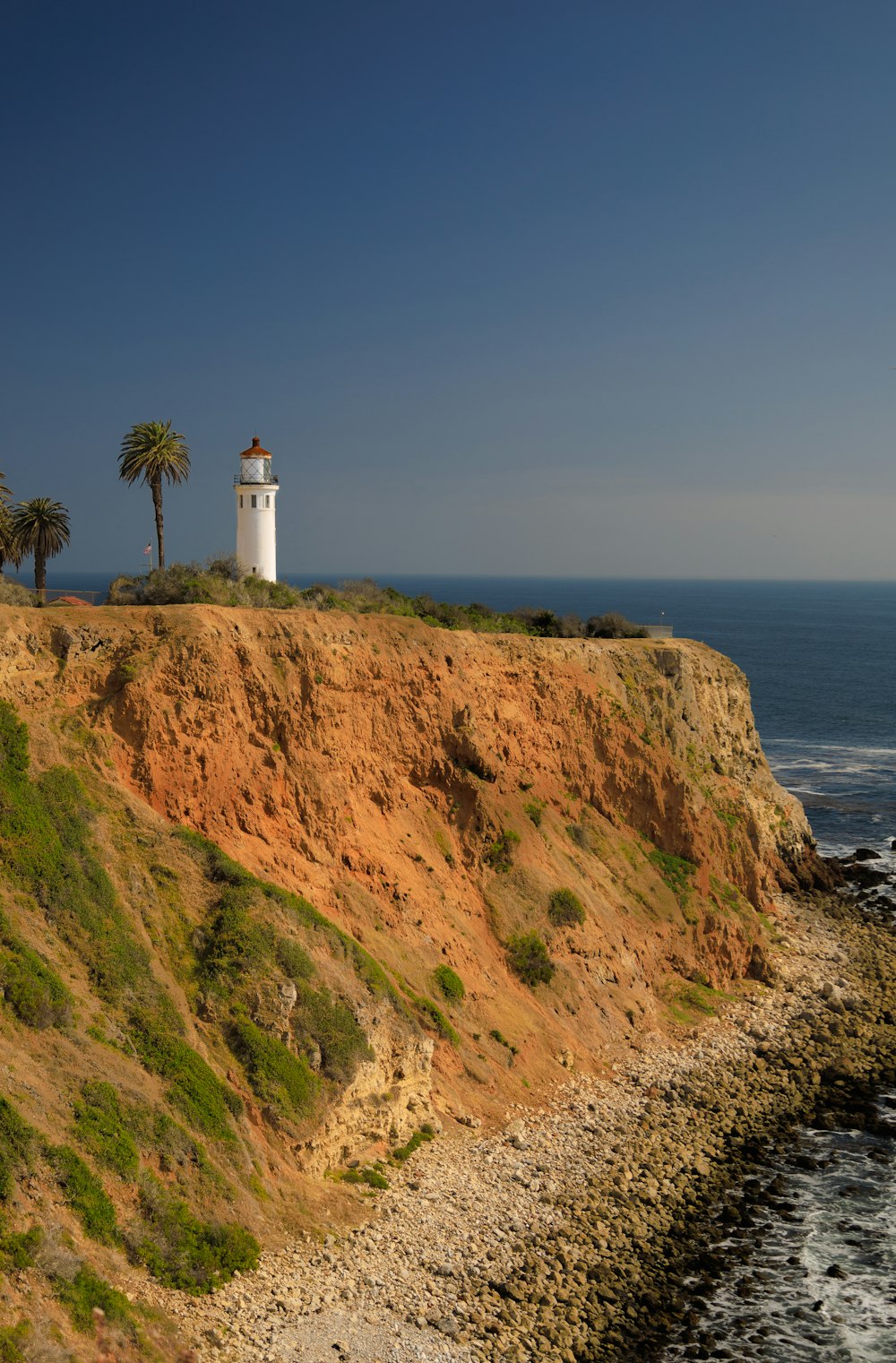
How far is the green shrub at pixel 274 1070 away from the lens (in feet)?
71.7

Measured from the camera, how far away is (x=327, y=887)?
27125mm

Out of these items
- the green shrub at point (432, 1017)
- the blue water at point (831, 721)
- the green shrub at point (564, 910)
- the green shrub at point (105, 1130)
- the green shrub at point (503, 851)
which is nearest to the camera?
the green shrub at point (105, 1130)

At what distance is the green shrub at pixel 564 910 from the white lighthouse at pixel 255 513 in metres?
15.5

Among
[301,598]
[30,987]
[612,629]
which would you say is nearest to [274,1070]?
[30,987]

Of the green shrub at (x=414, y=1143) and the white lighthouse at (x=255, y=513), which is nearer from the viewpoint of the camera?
the green shrub at (x=414, y=1143)

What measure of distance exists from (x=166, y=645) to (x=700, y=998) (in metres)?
20.6

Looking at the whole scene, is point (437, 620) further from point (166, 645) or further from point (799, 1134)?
point (799, 1134)

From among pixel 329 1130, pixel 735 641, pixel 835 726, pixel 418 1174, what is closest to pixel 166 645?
pixel 329 1130

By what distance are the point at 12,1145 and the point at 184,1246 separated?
382cm

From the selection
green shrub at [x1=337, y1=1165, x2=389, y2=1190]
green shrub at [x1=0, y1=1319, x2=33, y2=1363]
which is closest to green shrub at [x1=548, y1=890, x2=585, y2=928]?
green shrub at [x1=337, y1=1165, x2=389, y2=1190]

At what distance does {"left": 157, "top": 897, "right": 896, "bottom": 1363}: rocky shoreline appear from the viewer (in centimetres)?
1844

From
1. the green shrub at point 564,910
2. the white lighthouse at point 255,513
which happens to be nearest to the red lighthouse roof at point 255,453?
the white lighthouse at point 255,513

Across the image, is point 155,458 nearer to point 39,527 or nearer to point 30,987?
point 39,527

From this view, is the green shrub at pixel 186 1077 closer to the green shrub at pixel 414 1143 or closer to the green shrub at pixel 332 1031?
the green shrub at pixel 332 1031
